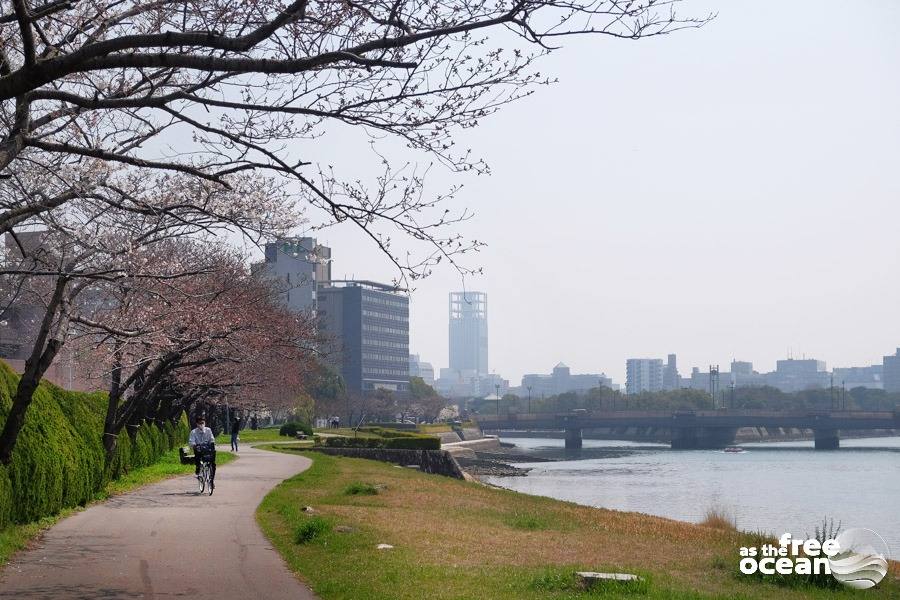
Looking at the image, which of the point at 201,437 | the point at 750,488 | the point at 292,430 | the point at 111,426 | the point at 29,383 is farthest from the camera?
the point at 292,430

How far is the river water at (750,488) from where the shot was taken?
42.8 metres

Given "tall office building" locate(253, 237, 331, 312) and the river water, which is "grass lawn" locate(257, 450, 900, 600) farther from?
the river water

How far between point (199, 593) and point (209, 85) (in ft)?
17.1

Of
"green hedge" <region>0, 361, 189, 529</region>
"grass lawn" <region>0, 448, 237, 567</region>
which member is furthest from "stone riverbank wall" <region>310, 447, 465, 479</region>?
"green hedge" <region>0, 361, 189, 529</region>

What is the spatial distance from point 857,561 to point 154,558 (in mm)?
8835

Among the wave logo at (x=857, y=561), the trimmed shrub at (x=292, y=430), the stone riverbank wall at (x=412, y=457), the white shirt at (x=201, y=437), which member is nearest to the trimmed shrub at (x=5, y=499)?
the white shirt at (x=201, y=437)

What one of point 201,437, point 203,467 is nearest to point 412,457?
point 201,437

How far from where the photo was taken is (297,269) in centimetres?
15500

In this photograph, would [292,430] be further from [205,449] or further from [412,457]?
[205,449]

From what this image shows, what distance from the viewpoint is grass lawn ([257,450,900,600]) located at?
1159cm

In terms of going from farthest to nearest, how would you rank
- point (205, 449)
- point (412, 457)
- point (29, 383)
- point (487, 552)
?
point (412, 457) < point (205, 449) < point (29, 383) < point (487, 552)

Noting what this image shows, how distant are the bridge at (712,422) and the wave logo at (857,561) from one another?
121 m

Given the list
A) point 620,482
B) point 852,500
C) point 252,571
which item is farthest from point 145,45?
point 620,482

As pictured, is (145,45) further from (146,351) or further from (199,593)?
(146,351)
